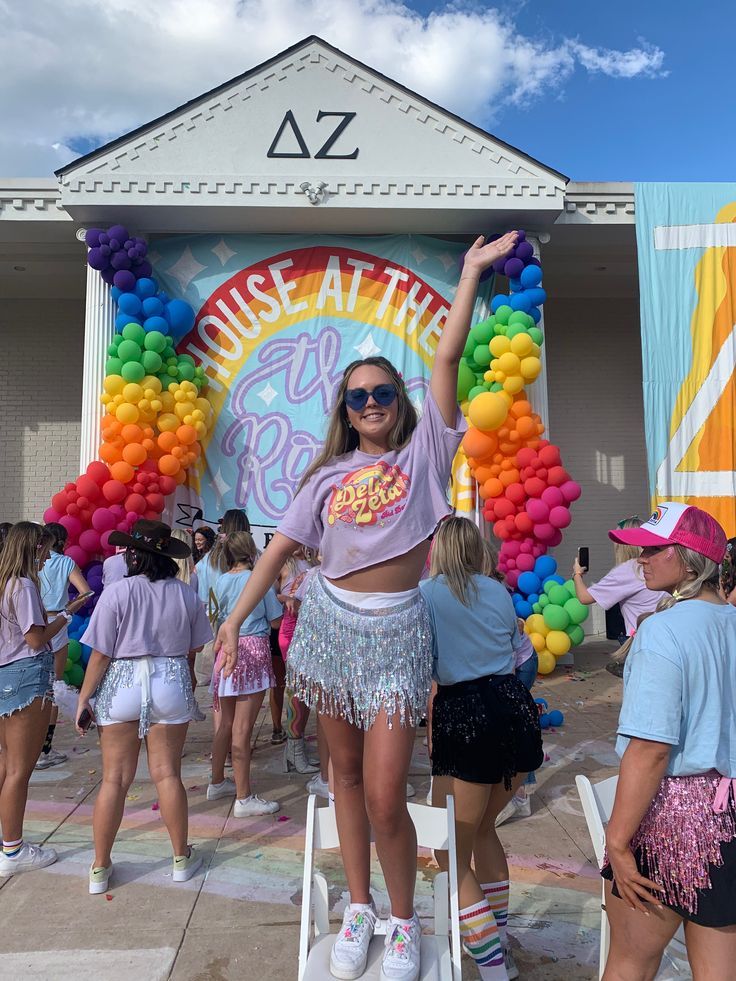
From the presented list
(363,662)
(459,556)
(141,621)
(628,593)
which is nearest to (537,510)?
(628,593)

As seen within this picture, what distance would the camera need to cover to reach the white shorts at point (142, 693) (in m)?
3.29

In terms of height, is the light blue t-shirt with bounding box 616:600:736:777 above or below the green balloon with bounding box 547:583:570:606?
above

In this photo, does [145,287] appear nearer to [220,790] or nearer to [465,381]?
[465,381]

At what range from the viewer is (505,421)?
7273 mm

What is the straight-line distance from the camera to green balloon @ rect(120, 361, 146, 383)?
711 cm

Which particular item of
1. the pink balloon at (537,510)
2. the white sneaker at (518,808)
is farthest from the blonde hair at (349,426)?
the pink balloon at (537,510)

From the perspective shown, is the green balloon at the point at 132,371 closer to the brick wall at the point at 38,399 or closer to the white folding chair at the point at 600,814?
the brick wall at the point at 38,399

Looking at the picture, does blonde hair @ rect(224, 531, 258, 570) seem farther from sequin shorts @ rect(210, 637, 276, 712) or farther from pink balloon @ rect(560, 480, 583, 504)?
pink balloon @ rect(560, 480, 583, 504)

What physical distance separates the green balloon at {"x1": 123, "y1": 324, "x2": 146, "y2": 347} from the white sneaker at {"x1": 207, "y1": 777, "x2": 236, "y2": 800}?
466 cm

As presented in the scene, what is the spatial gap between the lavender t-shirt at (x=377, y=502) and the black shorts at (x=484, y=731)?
0.88 meters

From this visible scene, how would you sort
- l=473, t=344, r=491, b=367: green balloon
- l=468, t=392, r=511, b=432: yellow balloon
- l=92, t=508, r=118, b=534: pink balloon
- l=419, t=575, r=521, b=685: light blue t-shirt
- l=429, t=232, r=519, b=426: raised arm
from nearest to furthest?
l=429, t=232, r=519, b=426: raised arm, l=419, t=575, r=521, b=685: light blue t-shirt, l=92, t=508, r=118, b=534: pink balloon, l=468, t=392, r=511, b=432: yellow balloon, l=473, t=344, r=491, b=367: green balloon

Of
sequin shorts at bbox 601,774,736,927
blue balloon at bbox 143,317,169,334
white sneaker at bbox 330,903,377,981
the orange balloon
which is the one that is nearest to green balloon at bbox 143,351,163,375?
blue balloon at bbox 143,317,169,334

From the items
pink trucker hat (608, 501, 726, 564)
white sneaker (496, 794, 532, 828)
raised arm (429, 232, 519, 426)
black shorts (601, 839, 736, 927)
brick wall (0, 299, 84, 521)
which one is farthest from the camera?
brick wall (0, 299, 84, 521)

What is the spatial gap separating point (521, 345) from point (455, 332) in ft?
17.6
